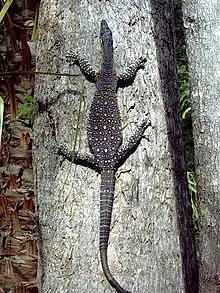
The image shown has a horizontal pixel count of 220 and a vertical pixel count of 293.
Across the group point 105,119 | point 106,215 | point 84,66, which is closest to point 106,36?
point 84,66

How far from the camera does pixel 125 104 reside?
2814mm

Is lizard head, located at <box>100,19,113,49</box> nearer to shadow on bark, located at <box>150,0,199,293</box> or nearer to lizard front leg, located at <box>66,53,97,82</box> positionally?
lizard front leg, located at <box>66,53,97,82</box>

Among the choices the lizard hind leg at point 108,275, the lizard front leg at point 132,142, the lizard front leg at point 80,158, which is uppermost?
the lizard front leg at point 132,142

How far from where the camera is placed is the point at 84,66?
2828 mm

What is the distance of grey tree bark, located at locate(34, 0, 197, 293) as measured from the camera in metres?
2.74

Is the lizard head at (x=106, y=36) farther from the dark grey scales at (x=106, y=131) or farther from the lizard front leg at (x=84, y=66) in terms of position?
the lizard front leg at (x=84, y=66)

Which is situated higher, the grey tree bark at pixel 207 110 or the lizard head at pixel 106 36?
the lizard head at pixel 106 36

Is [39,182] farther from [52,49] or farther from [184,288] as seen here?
[184,288]

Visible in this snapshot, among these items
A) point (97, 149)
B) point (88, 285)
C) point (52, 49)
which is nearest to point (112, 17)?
point (52, 49)

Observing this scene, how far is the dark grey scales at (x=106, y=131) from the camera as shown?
8.89 feet

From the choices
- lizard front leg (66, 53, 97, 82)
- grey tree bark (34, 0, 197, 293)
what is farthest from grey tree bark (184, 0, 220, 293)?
lizard front leg (66, 53, 97, 82)

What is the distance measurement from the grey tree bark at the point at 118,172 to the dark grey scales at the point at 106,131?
4cm

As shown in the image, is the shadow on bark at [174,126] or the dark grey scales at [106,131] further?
the shadow on bark at [174,126]

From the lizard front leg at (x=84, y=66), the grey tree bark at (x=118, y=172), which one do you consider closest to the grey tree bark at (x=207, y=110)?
the grey tree bark at (x=118, y=172)
